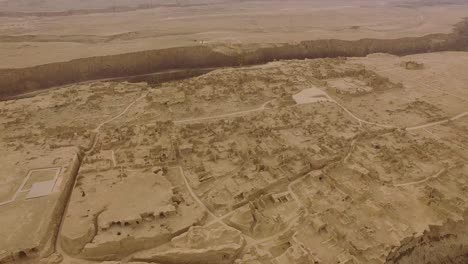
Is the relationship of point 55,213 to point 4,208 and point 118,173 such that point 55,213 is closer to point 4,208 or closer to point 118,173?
point 4,208

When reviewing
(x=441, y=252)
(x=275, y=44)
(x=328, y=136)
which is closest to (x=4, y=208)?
(x=328, y=136)

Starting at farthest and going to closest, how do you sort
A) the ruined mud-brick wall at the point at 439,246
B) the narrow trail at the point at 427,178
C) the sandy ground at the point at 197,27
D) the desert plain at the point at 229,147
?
1. the sandy ground at the point at 197,27
2. the narrow trail at the point at 427,178
3. the ruined mud-brick wall at the point at 439,246
4. the desert plain at the point at 229,147

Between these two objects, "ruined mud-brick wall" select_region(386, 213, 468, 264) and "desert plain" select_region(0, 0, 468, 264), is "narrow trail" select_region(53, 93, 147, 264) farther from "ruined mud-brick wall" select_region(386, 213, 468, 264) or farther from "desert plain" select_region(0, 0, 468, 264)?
"ruined mud-brick wall" select_region(386, 213, 468, 264)

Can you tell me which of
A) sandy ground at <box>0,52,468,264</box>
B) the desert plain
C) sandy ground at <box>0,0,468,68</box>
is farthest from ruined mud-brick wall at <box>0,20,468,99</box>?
sandy ground at <box>0,52,468,264</box>

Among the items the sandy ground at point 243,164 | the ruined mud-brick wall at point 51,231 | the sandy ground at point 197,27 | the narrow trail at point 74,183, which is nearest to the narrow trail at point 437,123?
the sandy ground at point 243,164

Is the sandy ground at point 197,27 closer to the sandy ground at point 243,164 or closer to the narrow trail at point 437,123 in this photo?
the sandy ground at point 243,164

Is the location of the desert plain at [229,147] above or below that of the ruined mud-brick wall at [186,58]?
below
